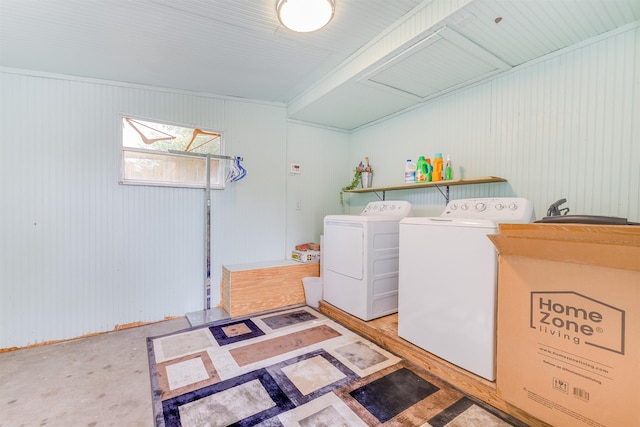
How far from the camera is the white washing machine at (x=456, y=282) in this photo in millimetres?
1597

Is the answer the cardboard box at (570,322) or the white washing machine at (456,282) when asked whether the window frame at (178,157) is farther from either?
the cardboard box at (570,322)

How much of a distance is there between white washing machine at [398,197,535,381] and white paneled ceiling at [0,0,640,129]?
1130 millimetres

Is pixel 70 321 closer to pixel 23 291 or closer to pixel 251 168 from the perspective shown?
pixel 23 291

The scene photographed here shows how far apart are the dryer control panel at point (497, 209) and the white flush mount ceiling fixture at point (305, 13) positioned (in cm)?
171

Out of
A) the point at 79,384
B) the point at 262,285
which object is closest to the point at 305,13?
the point at 262,285

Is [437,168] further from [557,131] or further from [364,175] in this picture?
[364,175]

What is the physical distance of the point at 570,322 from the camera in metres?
1.26

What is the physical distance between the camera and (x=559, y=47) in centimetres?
193

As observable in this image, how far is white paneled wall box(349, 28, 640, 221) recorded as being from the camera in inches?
67.3

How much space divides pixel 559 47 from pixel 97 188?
3.95 meters

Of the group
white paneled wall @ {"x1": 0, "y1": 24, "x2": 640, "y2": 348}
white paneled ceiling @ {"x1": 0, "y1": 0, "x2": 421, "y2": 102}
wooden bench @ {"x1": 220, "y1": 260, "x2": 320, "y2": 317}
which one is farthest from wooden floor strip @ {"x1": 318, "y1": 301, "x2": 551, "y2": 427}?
white paneled ceiling @ {"x1": 0, "y1": 0, "x2": 421, "y2": 102}

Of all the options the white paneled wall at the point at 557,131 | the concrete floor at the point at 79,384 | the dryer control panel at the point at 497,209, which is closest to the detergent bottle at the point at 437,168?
the white paneled wall at the point at 557,131

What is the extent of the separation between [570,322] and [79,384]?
2874mm

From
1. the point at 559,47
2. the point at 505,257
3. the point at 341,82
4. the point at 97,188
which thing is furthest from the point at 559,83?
the point at 97,188
